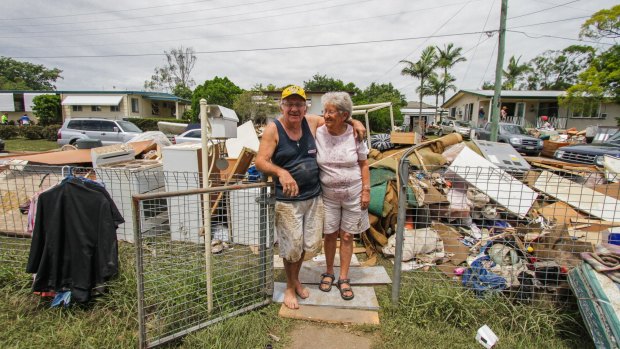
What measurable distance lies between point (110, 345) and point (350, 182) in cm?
194

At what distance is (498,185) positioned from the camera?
10.1 feet

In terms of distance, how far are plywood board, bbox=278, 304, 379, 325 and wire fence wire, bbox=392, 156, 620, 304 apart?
0.27 metres

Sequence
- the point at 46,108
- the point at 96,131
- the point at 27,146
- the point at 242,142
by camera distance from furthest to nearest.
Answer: the point at 46,108 < the point at 27,146 < the point at 96,131 < the point at 242,142

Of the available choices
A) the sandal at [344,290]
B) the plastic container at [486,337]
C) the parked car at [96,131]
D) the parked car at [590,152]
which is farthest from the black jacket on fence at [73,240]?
the parked car at [96,131]

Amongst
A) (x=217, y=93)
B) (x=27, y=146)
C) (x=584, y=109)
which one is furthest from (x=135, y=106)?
(x=584, y=109)

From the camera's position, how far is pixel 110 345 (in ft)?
6.86

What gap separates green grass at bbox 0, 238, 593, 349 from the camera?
2.13 meters

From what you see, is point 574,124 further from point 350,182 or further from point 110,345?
point 110,345

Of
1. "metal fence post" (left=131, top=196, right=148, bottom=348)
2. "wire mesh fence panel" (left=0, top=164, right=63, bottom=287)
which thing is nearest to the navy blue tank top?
"metal fence post" (left=131, top=196, right=148, bottom=348)

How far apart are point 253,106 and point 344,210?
2591 cm

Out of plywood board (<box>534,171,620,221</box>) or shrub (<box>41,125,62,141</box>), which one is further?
shrub (<box>41,125,62,141</box>)

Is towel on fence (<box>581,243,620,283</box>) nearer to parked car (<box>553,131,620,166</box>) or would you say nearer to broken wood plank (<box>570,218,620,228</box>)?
broken wood plank (<box>570,218,620,228</box>)

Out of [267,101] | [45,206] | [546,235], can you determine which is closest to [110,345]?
[45,206]

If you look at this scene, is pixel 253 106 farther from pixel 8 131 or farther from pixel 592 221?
pixel 592 221
